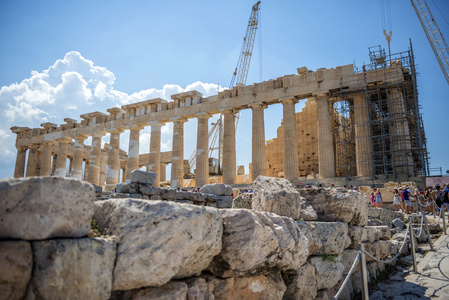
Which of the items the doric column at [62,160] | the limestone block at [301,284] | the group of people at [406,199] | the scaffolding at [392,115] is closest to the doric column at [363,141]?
the scaffolding at [392,115]

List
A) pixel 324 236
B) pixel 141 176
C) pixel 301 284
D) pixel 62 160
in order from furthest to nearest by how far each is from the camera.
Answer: pixel 62 160, pixel 141 176, pixel 324 236, pixel 301 284

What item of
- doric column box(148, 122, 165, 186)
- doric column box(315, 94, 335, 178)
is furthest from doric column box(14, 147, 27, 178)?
doric column box(315, 94, 335, 178)

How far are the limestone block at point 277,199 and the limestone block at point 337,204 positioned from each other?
0.92m

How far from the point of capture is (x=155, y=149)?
27828 mm

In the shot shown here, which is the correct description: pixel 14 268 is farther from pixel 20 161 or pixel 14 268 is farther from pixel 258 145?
pixel 20 161

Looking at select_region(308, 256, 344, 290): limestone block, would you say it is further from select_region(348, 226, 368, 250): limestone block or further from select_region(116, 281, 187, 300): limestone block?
select_region(116, 281, 187, 300): limestone block

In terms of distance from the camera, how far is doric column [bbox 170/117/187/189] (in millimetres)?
26275

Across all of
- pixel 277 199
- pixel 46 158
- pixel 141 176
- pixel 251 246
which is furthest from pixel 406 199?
pixel 46 158

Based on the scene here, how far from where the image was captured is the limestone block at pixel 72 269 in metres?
2.62

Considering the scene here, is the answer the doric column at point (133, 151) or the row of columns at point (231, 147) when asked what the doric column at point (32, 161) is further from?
the doric column at point (133, 151)

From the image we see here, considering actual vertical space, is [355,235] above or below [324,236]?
below

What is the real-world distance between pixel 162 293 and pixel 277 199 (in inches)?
109

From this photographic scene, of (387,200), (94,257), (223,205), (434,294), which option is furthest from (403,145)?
(94,257)

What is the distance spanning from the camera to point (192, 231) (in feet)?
11.4
